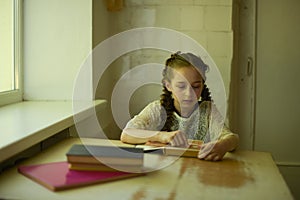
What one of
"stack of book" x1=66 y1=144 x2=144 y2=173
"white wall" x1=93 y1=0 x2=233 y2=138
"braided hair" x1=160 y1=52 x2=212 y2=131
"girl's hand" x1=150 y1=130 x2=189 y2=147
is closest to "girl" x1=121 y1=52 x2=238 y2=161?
"braided hair" x1=160 y1=52 x2=212 y2=131

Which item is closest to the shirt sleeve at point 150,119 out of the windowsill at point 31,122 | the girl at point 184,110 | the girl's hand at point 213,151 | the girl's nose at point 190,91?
the girl at point 184,110

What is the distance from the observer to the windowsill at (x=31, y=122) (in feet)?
4.30

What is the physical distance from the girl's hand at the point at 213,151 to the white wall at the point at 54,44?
3.17 ft

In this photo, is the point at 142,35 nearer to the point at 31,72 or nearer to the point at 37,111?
the point at 31,72

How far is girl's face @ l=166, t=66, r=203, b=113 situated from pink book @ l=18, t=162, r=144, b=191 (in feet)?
2.25

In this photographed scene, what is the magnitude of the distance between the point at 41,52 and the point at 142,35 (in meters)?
0.69

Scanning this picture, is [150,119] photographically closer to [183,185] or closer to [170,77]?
[170,77]

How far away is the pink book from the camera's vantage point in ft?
3.83

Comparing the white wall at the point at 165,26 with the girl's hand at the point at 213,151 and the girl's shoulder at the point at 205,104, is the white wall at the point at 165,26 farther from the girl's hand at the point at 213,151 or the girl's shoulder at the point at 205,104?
the girl's hand at the point at 213,151

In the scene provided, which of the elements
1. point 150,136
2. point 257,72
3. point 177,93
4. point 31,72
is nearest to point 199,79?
point 177,93

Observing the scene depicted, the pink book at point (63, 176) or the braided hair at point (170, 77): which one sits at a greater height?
the braided hair at point (170, 77)

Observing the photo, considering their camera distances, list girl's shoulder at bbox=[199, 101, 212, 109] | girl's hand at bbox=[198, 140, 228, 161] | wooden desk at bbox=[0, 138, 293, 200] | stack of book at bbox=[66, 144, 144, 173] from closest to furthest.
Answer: wooden desk at bbox=[0, 138, 293, 200], stack of book at bbox=[66, 144, 144, 173], girl's hand at bbox=[198, 140, 228, 161], girl's shoulder at bbox=[199, 101, 212, 109]

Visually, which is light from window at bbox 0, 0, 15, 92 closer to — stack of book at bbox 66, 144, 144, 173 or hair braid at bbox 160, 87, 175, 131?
hair braid at bbox 160, 87, 175, 131

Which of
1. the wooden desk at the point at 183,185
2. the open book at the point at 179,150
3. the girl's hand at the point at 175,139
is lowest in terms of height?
the wooden desk at the point at 183,185
